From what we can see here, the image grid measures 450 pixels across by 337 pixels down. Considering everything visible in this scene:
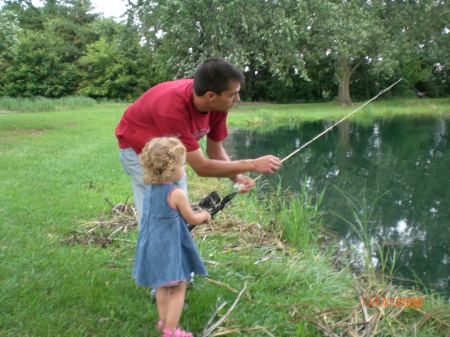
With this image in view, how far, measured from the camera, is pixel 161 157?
2.52 meters

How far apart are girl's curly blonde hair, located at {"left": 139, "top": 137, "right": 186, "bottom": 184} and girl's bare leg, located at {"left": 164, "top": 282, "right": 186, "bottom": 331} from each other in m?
0.60

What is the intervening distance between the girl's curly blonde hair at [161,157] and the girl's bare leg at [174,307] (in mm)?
595

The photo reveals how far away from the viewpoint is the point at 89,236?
4.40 m

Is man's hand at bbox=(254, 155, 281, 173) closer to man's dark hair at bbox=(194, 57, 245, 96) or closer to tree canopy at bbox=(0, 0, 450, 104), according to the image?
man's dark hair at bbox=(194, 57, 245, 96)

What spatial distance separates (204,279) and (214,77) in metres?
1.50

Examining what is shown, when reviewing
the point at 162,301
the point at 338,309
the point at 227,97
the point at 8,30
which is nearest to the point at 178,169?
the point at 227,97

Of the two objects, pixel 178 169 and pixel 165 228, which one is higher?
pixel 178 169

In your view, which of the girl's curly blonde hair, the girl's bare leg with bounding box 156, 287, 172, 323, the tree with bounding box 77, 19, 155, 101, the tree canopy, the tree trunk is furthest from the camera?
the tree with bounding box 77, 19, 155, 101

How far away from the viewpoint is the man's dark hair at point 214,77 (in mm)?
2799

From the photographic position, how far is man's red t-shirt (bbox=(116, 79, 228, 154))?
112 inches

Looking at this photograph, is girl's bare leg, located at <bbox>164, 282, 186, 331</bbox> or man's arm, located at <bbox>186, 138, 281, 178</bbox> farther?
man's arm, located at <bbox>186, 138, 281, 178</bbox>

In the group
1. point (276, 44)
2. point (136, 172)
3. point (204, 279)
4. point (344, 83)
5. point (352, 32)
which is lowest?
point (204, 279)

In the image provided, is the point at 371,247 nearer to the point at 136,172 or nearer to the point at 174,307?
the point at 136,172
